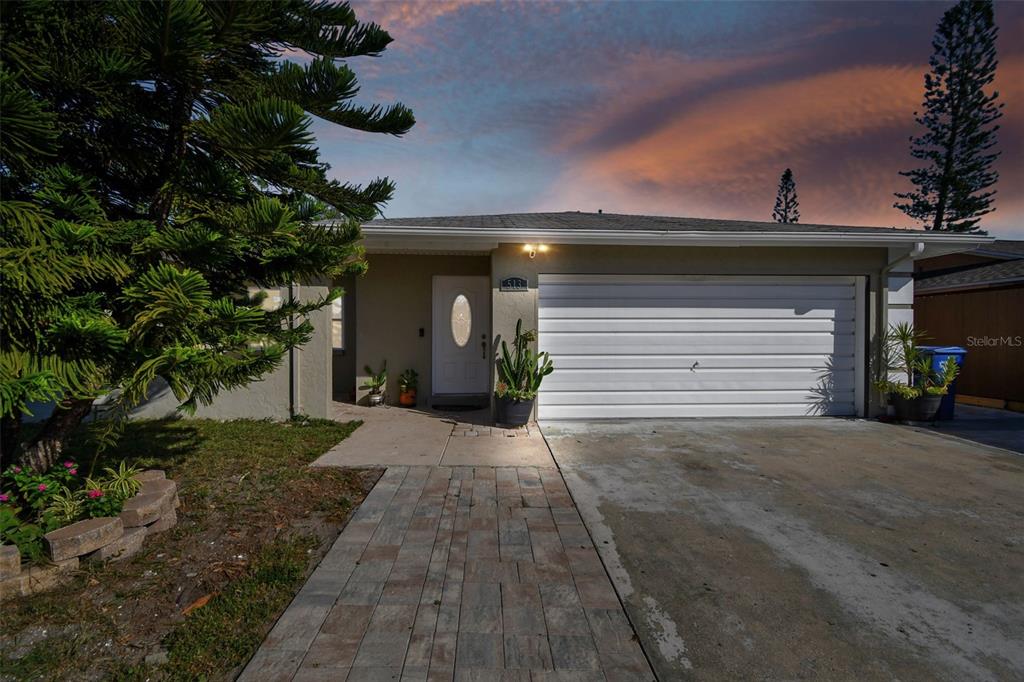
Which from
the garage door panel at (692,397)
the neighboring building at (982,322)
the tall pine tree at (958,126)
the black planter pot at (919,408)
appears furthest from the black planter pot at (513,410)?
the tall pine tree at (958,126)

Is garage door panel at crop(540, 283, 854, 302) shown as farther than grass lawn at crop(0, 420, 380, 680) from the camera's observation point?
Yes

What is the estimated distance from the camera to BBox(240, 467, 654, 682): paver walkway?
5.92ft

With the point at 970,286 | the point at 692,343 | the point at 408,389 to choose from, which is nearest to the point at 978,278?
the point at 970,286

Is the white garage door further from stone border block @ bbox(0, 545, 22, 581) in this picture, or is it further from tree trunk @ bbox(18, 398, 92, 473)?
stone border block @ bbox(0, 545, 22, 581)

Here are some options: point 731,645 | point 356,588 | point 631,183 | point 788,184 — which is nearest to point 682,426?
point 731,645

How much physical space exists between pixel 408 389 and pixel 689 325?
184 inches

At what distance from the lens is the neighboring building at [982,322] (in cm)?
812

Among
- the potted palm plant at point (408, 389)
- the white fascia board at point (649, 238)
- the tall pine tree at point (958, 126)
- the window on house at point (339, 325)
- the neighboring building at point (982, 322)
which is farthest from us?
the tall pine tree at point (958, 126)

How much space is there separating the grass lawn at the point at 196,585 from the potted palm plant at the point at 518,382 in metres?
2.33

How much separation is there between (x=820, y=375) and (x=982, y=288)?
513 centimetres

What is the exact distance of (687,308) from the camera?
682 cm

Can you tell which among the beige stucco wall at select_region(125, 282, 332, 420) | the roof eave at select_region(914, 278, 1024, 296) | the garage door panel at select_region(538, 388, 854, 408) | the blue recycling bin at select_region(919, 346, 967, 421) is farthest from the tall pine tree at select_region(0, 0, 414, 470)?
the roof eave at select_region(914, 278, 1024, 296)

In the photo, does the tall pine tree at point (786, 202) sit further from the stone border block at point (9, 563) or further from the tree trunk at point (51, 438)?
the stone border block at point (9, 563)

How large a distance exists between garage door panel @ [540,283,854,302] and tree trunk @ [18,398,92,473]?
Result: 5080mm
